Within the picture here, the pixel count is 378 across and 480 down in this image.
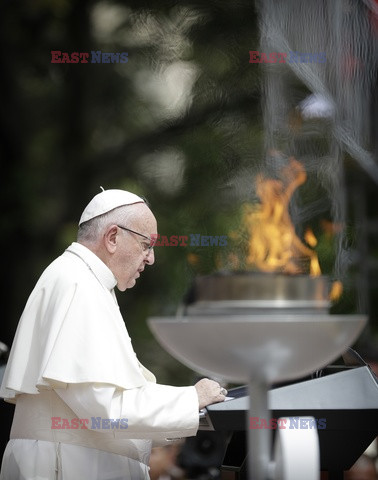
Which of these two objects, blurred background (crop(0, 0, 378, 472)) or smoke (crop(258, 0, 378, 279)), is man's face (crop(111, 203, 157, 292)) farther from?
blurred background (crop(0, 0, 378, 472))

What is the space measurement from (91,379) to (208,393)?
0.31 metres

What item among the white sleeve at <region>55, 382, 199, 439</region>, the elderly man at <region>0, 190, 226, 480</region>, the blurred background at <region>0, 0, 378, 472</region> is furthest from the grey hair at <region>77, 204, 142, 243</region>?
the blurred background at <region>0, 0, 378, 472</region>

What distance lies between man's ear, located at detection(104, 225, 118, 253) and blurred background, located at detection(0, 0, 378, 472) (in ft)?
13.4

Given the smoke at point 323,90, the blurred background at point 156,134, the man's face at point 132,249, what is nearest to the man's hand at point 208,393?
the man's face at point 132,249

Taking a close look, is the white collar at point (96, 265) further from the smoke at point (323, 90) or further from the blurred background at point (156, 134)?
the blurred background at point (156, 134)

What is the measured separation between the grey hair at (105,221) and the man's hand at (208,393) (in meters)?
0.56

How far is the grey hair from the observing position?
2930 millimetres

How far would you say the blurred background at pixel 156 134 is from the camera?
730cm

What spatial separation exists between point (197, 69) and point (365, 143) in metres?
2.57

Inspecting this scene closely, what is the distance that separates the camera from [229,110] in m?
7.93

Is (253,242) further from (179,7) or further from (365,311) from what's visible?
(179,7)

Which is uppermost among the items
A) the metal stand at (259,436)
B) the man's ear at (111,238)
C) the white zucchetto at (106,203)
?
the white zucchetto at (106,203)

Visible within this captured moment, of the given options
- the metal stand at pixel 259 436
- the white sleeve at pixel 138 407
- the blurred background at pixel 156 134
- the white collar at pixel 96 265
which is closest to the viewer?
the metal stand at pixel 259 436

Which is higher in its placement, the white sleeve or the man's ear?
the man's ear
